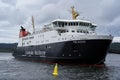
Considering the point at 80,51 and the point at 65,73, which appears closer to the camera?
the point at 65,73

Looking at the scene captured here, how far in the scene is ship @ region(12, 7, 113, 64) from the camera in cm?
3731

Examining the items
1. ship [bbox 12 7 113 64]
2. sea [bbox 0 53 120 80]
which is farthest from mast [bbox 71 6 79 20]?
sea [bbox 0 53 120 80]

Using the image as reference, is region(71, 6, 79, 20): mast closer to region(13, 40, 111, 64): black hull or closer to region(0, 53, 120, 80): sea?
region(13, 40, 111, 64): black hull

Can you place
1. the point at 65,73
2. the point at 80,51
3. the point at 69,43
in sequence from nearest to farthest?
1. the point at 65,73
2. the point at 80,51
3. the point at 69,43

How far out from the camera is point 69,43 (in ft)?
126

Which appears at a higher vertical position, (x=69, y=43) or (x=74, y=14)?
(x=74, y=14)

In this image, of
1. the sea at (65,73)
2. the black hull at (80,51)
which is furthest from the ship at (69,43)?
the sea at (65,73)

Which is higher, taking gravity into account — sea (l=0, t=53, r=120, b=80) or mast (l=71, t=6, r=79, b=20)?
mast (l=71, t=6, r=79, b=20)

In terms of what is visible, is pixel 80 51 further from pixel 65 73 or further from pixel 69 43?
pixel 65 73

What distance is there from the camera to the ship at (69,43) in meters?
37.3

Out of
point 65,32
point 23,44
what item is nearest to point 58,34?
point 65,32

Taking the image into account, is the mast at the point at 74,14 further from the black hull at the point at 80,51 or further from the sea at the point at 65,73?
the sea at the point at 65,73

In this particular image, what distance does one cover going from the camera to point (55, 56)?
4138 cm

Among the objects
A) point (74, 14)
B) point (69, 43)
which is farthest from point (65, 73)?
point (74, 14)
